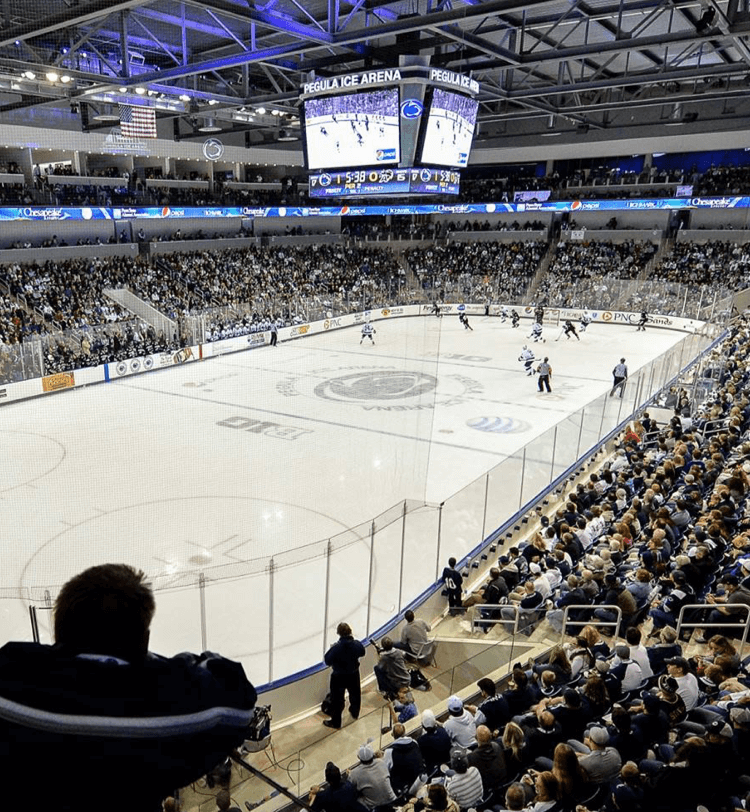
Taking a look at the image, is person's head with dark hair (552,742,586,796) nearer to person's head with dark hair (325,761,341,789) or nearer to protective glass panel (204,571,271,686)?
person's head with dark hair (325,761,341,789)

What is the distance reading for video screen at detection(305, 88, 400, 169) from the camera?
1439 cm

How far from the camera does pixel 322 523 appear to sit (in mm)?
11469

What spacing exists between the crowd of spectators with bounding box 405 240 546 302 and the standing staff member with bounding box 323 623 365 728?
107 ft

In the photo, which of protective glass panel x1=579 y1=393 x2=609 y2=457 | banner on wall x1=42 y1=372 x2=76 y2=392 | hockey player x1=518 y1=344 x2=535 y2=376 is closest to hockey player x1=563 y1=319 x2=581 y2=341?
hockey player x1=518 y1=344 x2=535 y2=376

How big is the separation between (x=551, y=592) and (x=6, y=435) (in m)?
13.9

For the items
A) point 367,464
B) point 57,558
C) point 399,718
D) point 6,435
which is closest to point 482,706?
point 399,718

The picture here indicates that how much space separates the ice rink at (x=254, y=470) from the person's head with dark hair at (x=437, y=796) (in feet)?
7.27

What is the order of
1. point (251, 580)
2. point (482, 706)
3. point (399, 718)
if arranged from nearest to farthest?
point (482, 706), point (399, 718), point (251, 580)

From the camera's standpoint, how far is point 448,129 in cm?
1529

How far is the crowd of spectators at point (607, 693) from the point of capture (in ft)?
13.4

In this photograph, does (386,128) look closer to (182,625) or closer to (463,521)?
(463,521)

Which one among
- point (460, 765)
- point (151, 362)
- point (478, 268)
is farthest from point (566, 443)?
point (478, 268)

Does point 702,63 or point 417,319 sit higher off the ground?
point 702,63

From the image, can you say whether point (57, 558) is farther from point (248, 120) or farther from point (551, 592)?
point (248, 120)
